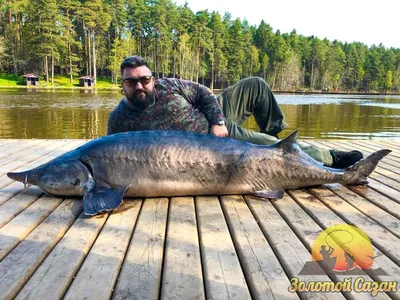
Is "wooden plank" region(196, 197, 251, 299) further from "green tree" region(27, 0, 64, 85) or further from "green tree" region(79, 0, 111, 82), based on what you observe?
"green tree" region(79, 0, 111, 82)

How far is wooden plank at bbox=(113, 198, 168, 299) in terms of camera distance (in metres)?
2.06

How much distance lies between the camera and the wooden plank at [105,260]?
2049 millimetres

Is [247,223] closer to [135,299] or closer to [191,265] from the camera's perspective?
[191,265]

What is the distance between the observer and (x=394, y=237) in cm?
278

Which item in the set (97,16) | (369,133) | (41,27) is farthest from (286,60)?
(369,133)

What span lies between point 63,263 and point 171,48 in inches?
2918

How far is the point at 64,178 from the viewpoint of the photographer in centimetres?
365

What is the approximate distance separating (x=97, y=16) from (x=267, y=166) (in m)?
67.8

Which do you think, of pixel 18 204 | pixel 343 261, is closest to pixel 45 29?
pixel 18 204

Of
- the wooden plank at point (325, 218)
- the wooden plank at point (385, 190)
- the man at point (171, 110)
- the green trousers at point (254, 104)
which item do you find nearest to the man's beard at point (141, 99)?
the man at point (171, 110)

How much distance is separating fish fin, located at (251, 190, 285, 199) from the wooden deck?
0.26 ft

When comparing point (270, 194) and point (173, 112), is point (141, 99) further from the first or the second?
point (270, 194)

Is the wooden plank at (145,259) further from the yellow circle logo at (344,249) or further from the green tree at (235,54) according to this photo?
the green tree at (235,54)

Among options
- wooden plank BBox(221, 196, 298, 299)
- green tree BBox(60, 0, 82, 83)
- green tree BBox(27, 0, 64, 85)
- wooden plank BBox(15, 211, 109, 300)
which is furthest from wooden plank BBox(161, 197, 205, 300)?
green tree BBox(60, 0, 82, 83)
